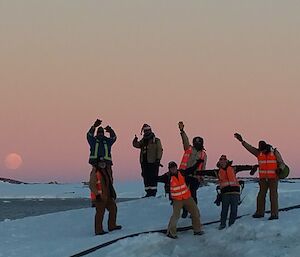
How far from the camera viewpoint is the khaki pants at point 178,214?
44.9ft

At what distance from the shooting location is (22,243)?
587 inches

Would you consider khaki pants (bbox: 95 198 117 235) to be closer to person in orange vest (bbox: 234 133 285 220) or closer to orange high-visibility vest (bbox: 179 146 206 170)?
orange high-visibility vest (bbox: 179 146 206 170)

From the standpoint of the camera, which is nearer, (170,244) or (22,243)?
(170,244)

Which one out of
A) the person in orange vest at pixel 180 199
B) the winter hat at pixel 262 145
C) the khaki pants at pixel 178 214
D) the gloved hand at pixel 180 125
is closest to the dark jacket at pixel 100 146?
the gloved hand at pixel 180 125

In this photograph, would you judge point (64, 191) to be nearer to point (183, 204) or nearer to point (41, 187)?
point (41, 187)

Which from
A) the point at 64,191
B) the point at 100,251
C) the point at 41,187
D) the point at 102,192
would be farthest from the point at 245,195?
the point at 41,187

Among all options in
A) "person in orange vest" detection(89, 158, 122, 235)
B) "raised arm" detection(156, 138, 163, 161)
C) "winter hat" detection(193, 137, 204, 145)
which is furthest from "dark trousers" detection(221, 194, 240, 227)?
"raised arm" detection(156, 138, 163, 161)

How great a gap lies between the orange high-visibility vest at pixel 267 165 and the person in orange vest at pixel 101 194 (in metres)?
3.38

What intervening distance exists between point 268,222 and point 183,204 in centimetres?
180

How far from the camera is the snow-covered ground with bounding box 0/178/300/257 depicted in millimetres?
12820

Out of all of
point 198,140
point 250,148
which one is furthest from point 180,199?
point 250,148

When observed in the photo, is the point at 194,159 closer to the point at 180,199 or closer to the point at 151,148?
the point at 180,199

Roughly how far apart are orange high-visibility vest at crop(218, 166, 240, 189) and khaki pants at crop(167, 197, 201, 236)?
75 cm

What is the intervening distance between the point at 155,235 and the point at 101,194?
187 cm
